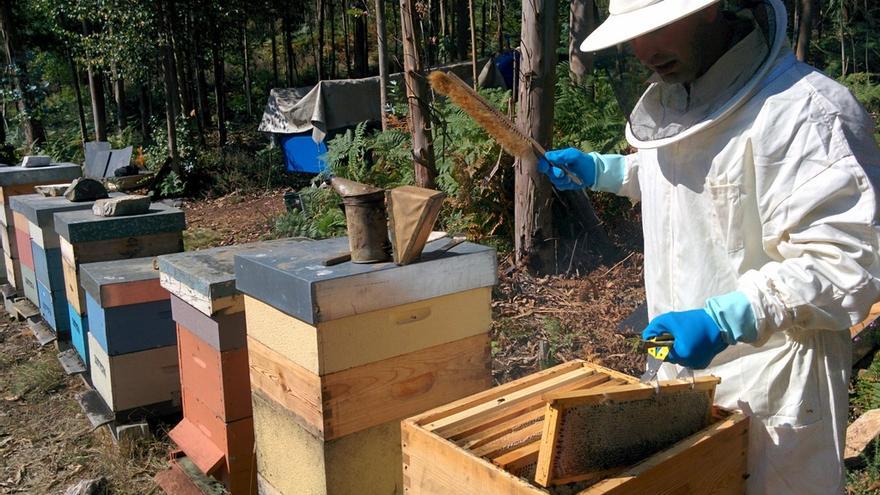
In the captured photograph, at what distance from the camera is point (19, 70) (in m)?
13.8

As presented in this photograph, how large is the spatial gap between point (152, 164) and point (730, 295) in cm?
1172

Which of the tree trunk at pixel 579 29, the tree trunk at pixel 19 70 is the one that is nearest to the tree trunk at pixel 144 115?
the tree trunk at pixel 19 70

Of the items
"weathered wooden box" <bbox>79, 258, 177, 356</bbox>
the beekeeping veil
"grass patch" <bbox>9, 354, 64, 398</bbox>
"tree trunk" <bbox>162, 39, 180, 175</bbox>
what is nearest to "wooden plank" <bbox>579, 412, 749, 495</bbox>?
the beekeeping veil

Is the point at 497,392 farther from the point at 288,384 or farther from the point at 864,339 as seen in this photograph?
the point at 864,339

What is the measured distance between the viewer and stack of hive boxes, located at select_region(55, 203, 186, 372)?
155 inches

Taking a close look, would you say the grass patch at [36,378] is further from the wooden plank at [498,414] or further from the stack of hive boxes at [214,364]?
the wooden plank at [498,414]

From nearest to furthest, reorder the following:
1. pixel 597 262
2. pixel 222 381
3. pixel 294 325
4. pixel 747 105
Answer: pixel 747 105, pixel 294 325, pixel 222 381, pixel 597 262

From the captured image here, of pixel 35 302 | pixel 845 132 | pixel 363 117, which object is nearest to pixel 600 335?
pixel 845 132

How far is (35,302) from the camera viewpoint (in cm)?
548

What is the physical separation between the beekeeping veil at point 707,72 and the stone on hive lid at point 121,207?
3071 millimetres

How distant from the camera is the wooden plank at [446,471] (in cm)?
126

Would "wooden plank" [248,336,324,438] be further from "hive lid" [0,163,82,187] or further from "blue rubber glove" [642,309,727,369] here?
"hive lid" [0,163,82,187]

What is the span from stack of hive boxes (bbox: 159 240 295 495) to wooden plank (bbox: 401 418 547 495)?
1282 millimetres

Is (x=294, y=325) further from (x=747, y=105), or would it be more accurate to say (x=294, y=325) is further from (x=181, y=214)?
(x=181, y=214)
